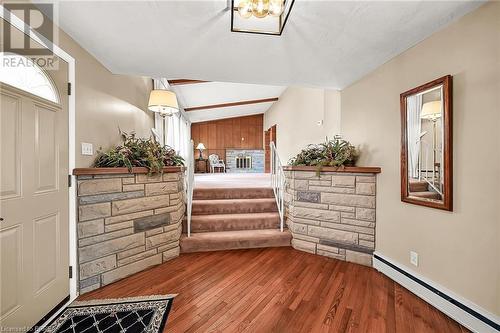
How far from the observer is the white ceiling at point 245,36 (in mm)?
1515

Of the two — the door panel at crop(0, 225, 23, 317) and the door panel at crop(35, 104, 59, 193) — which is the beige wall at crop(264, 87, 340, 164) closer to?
A: the door panel at crop(35, 104, 59, 193)

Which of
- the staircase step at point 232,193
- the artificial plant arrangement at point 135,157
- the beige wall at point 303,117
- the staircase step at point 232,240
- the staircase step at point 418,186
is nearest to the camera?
the staircase step at point 418,186

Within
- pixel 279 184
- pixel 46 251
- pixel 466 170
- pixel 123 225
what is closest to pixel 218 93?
pixel 279 184

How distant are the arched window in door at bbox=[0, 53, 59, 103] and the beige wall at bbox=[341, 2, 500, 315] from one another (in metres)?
3.17

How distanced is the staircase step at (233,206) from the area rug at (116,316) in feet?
5.13

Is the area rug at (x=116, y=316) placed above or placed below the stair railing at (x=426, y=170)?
below

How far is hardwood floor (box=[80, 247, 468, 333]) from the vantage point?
5.20 feet

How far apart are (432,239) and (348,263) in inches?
39.0

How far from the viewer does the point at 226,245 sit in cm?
292

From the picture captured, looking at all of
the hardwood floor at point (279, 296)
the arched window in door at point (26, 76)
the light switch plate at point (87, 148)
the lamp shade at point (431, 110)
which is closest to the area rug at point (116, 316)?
the hardwood floor at point (279, 296)

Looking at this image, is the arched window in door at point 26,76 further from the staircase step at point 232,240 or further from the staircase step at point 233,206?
the staircase step at point 233,206

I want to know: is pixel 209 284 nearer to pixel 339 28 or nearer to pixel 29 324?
pixel 29 324

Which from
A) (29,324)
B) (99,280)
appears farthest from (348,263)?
(29,324)

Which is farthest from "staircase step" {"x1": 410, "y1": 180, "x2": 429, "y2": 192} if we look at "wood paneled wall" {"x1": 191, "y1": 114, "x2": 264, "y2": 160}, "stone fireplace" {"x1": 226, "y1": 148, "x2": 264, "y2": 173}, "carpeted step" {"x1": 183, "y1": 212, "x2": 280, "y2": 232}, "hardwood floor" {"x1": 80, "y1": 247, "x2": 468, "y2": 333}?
"wood paneled wall" {"x1": 191, "y1": 114, "x2": 264, "y2": 160}
